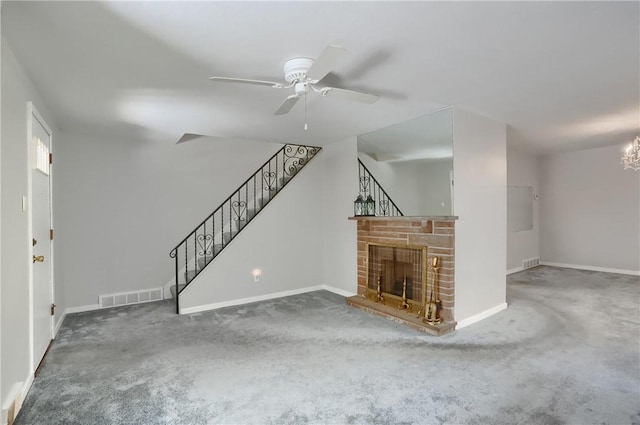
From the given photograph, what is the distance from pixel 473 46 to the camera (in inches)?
Answer: 91.4

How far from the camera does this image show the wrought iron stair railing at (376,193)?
14.9ft

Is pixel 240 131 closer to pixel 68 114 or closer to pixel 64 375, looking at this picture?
pixel 68 114

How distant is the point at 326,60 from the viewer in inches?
79.6

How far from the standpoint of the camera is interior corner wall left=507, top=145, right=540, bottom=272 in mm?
6910

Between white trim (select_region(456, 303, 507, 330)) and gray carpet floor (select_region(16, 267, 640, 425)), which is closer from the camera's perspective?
gray carpet floor (select_region(16, 267, 640, 425))

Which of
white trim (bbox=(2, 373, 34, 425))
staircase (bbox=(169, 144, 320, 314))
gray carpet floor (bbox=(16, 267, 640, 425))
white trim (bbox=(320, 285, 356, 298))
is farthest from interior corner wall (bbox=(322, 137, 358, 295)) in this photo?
white trim (bbox=(2, 373, 34, 425))

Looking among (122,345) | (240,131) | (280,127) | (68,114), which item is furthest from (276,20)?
(122,345)

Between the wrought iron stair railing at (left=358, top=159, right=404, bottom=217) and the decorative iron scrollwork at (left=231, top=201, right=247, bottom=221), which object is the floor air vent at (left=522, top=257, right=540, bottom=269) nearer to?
the wrought iron stair railing at (left=358, top=159, right=404, bottom=217)

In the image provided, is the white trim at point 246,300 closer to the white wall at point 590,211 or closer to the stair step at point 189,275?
the stair step at point 189,275

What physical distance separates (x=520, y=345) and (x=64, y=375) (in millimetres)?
4119

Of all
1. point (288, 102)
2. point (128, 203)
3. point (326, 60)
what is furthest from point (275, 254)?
point (326, 60)

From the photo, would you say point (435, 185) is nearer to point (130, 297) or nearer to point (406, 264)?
point (406, 264)

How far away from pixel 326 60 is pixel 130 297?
466 cm

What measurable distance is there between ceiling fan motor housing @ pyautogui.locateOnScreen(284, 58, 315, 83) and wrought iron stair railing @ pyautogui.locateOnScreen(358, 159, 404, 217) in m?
2.48
